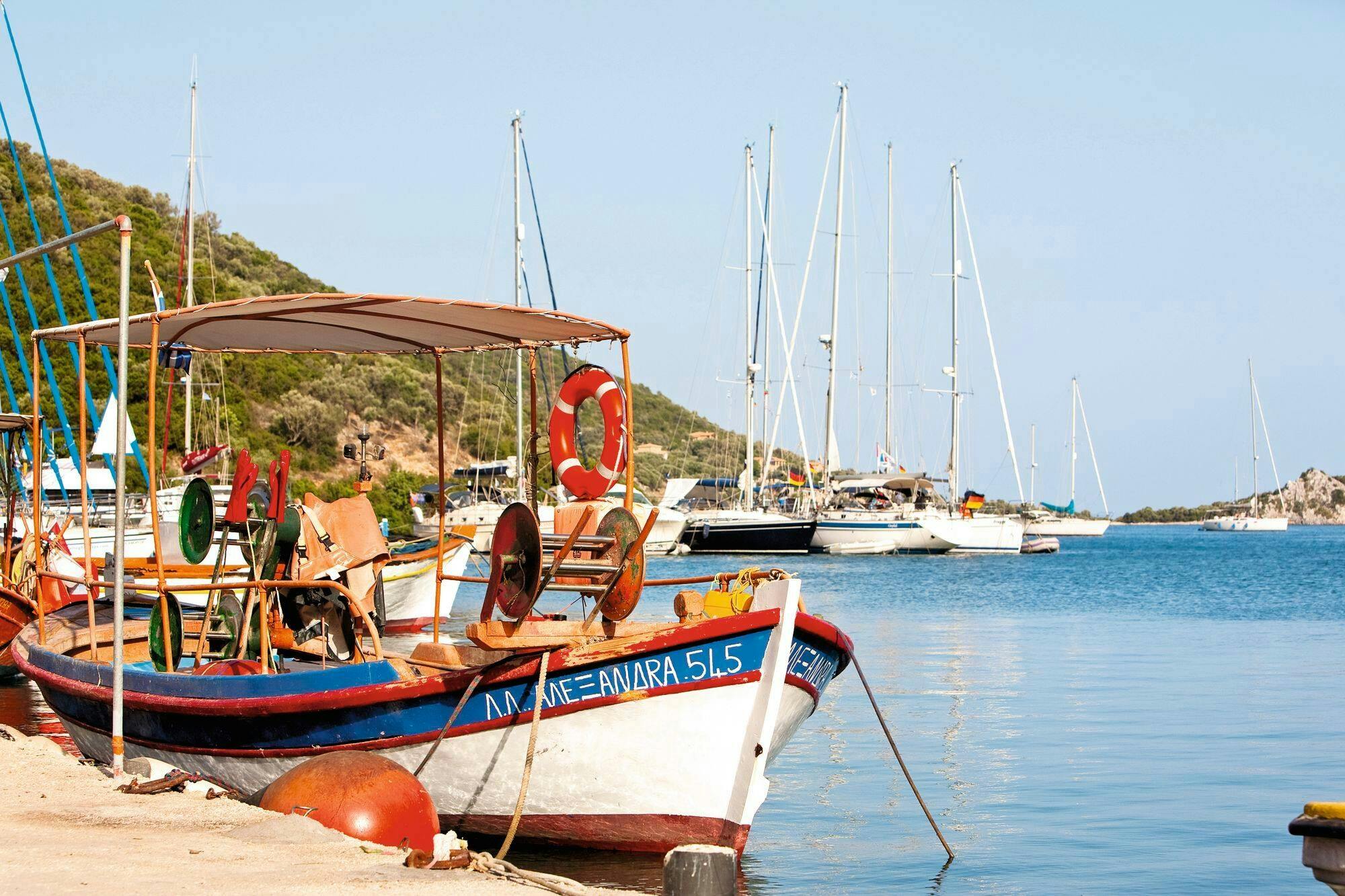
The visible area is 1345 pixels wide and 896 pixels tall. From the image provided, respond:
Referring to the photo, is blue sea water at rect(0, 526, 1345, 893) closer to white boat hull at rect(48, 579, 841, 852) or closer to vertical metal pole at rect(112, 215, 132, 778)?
white boat hull at rect(48, 579, 841, 852)

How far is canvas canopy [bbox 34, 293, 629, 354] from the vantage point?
10.3 meters

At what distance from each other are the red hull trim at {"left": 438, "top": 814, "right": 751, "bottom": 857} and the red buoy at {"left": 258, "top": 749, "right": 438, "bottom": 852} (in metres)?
1.27

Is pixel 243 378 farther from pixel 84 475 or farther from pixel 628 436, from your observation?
pixel 628 436

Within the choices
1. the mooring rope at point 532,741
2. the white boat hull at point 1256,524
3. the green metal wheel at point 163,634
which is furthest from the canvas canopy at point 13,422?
the white boat hull at point 1256,524

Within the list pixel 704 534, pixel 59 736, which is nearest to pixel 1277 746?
pixel 59 736

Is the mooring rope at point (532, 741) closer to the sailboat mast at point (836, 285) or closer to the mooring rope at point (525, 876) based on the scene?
the mooring rope at point (525, 876)

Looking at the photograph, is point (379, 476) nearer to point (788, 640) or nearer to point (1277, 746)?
point (1277, 746)

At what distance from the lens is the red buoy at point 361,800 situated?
859 centimetres

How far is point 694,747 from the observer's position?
9.65m

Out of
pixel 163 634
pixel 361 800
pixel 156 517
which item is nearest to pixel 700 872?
pixel 361 800

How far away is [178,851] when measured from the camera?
25.7 feet

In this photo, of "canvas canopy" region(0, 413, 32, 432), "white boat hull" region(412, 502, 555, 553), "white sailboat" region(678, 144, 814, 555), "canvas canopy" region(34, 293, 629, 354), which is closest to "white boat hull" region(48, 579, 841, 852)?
"canvas canopy" region(34, 293, 629, 354)

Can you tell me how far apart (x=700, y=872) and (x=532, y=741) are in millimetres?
2160

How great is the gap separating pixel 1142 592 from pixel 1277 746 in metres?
30.5
